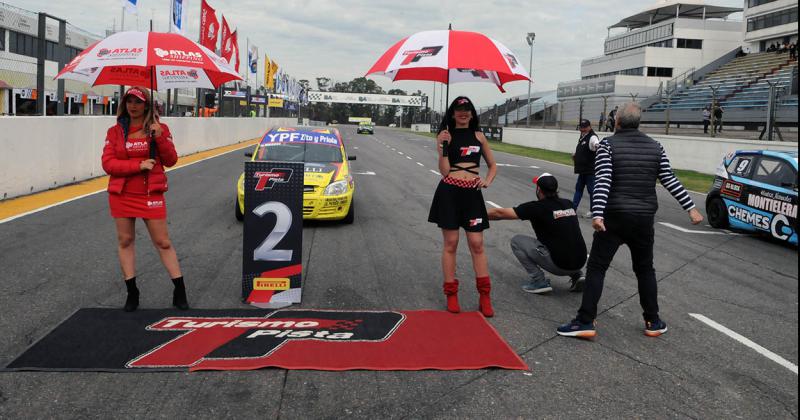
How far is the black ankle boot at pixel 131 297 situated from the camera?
5.16 meters

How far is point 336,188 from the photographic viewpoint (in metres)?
9.30

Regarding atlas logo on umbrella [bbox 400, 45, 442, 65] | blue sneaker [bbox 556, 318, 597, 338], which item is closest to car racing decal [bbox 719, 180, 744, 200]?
blue sneaker [bbox 556, 318, 597, 338]

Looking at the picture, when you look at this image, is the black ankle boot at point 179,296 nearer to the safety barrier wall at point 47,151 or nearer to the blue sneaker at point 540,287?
the blue sneaker at point 540,287

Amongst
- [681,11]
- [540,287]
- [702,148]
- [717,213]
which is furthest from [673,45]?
[540,287]

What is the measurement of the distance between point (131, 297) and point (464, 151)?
9.46 feet

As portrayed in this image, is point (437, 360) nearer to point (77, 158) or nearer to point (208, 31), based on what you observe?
point (77, 158)

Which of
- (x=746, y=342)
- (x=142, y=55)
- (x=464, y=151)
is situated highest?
(x=142, y=55)

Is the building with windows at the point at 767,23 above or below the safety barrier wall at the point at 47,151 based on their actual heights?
above

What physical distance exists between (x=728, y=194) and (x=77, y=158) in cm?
1232

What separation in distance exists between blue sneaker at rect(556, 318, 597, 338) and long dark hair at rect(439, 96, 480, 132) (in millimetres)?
1703

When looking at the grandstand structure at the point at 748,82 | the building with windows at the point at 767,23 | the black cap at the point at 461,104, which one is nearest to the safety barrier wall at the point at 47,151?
the black cap at the point at 461,104

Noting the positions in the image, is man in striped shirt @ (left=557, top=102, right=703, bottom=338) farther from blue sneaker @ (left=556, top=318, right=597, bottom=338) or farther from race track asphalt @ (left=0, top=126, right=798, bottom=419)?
race track asphalt @ (left=0, top=126, right=798, bottom=419)

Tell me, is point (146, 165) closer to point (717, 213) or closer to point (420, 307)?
point (420, 307)

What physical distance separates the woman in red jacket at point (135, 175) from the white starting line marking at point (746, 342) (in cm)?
432
